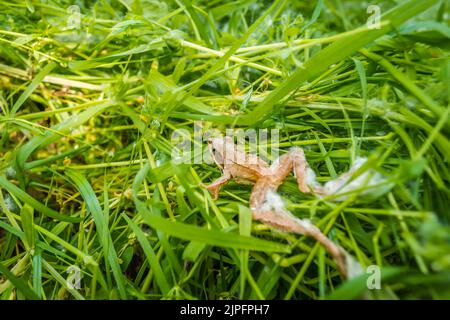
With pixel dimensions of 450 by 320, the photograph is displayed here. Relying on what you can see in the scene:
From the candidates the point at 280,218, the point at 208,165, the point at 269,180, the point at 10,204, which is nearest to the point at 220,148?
the point at 208,165

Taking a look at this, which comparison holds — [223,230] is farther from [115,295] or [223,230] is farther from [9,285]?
[9,285]

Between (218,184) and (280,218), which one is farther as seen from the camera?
(218,184)

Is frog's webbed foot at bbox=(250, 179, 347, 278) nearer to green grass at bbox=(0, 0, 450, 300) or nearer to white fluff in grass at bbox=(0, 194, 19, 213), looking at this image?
green grass at bbox=(0, 0, 450, 300)

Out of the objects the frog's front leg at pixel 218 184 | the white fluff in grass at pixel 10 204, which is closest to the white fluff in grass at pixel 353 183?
the frog's front leg at pixel 218 184

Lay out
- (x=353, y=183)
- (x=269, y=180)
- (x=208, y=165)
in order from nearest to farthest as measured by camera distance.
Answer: (x=353, y=183)
(x=269, y=180)
(x=208, y=165)

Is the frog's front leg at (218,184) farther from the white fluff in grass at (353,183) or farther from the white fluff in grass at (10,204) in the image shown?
the white fluff in grass at (10,204)

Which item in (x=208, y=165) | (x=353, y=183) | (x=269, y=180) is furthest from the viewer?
(x=208, y=165)

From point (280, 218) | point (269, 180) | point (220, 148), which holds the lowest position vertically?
point (280, 218)

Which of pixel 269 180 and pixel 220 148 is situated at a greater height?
pixel 220 148

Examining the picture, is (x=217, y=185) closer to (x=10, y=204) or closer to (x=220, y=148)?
(x=220, y=148)
